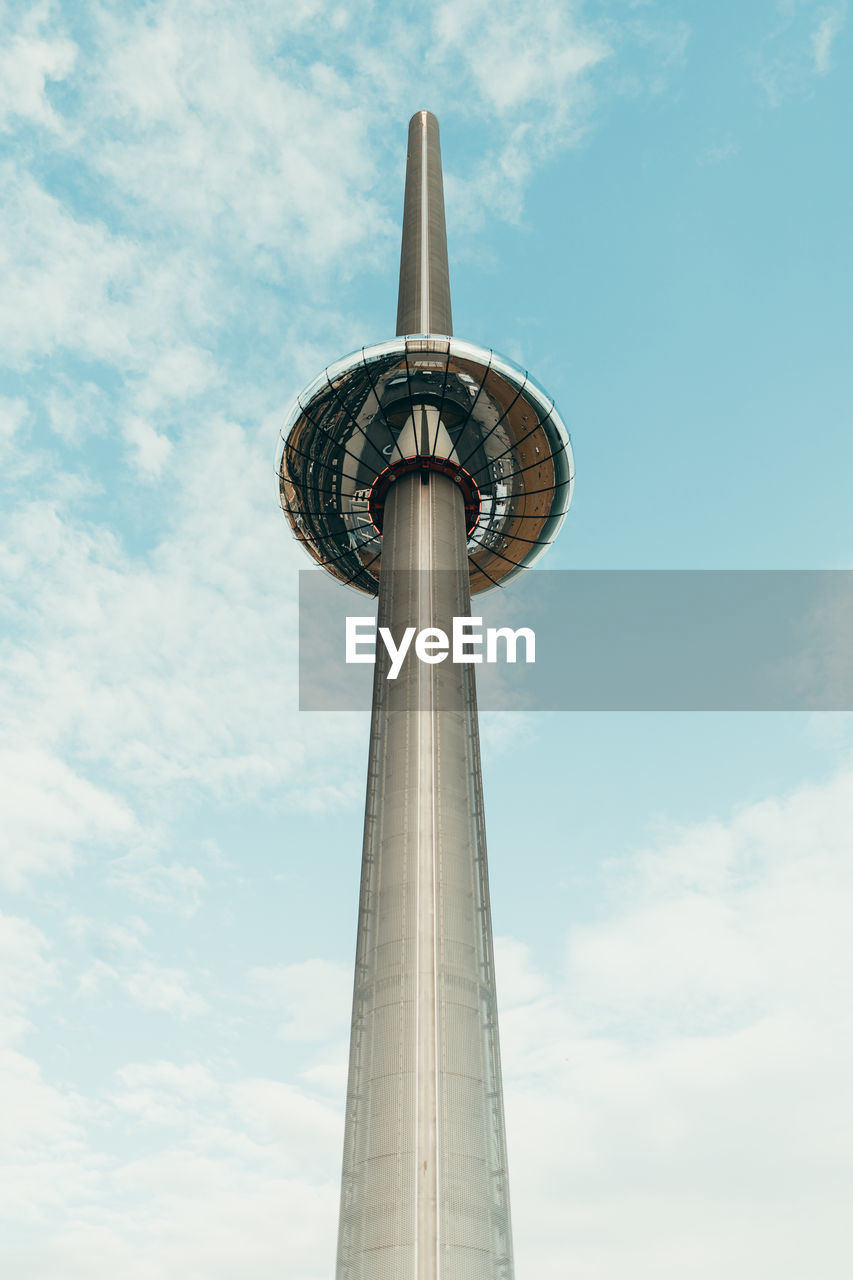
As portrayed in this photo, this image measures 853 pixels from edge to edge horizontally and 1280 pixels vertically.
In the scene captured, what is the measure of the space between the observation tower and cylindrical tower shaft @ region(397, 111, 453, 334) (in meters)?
0.20

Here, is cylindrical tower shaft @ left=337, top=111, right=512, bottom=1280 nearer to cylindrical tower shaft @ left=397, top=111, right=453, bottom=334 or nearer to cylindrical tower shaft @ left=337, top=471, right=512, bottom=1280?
cylindrical tower shaft @ left=337, top=471, right=512, bottom=1280

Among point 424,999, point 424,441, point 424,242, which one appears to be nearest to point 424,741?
point 424,999

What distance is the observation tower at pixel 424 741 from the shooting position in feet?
82.9

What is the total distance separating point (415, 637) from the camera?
3647 cm

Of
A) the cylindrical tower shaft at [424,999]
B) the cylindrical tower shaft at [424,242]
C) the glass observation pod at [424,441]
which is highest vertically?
the cylindrical tower shaft at [424,242]

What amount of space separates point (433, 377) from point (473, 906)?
22.9 meters

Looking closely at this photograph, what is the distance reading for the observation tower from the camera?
82.9 feet

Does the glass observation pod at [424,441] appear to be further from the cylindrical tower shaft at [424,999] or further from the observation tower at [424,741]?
the cylindrical tower shaft at [424,999]

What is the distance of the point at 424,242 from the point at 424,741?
3482 centimetres

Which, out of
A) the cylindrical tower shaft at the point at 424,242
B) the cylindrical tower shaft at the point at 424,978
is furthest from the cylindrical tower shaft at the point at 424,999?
the cylindrical tower shaft at the point at 424,242

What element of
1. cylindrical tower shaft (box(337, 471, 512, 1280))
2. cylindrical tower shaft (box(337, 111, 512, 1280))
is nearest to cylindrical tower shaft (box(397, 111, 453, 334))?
cylindrical tower shaft (box(337, 111, 512, 1280))

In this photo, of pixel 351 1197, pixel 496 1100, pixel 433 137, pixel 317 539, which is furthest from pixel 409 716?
pixel 433 137

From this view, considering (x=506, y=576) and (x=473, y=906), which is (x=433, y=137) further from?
(x=473, y=906)

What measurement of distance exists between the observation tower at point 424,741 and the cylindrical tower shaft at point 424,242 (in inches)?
7.9
